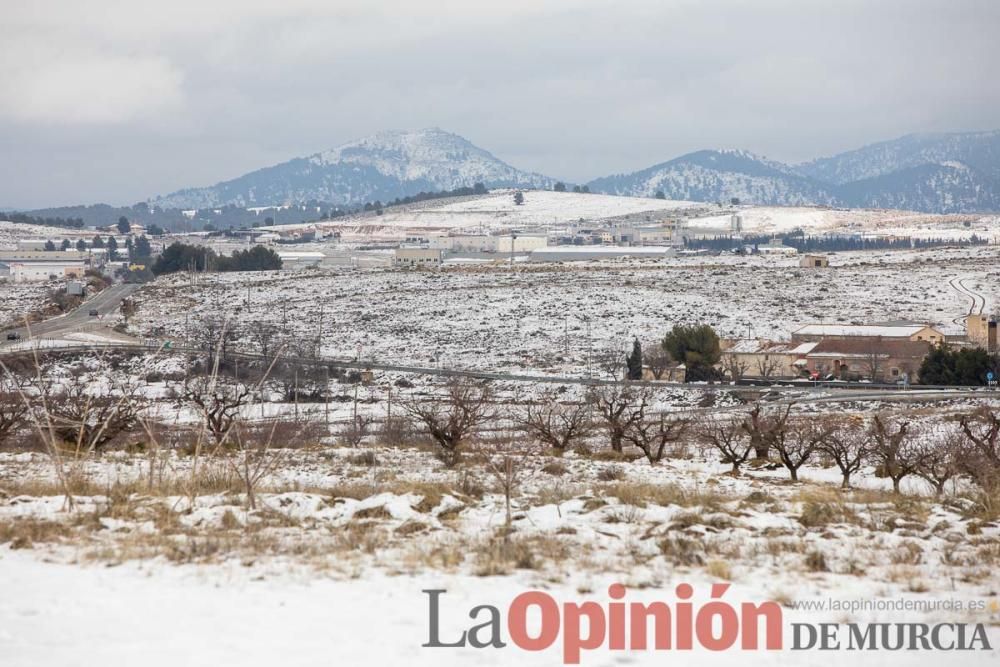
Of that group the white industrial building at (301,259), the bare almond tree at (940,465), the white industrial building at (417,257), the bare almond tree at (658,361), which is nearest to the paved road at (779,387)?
the bare almond tree at (658,361)

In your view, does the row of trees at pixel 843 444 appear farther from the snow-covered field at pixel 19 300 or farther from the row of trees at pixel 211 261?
the row of trees at pixel 211 261

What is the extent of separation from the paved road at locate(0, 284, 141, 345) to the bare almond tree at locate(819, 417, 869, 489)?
37304mm

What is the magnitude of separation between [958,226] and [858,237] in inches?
1166

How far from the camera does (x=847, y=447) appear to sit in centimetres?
1975

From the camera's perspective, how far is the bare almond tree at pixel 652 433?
21531 mm

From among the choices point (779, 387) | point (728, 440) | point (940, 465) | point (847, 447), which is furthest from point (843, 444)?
point (779, 387)

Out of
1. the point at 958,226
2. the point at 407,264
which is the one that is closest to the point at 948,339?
the point at 407,264

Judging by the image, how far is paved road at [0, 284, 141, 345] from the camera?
199ft

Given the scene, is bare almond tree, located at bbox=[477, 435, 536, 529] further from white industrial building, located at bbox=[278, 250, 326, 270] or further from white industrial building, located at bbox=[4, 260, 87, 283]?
white industrial building, located at bbox=[278, 250, 326, 270]

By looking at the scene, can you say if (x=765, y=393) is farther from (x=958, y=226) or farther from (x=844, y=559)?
(x=958, y=226)

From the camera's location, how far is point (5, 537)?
32.2ft

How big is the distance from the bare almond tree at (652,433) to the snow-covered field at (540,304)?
18.3 meters

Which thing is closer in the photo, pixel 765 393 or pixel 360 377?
pixel 765 393

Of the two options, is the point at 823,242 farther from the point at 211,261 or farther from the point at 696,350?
the point at 696,350
